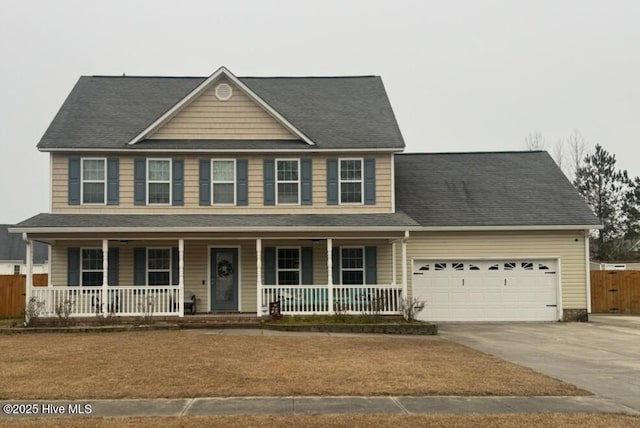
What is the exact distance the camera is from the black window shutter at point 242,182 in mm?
19672

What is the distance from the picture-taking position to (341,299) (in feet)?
60.6

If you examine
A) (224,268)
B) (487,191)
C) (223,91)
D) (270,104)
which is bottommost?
(224,268)

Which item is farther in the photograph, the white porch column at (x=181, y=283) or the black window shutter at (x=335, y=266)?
the black window shutter at (x=335, y=266)

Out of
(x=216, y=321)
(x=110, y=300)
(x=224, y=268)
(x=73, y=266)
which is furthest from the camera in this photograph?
(x=224, y=268)

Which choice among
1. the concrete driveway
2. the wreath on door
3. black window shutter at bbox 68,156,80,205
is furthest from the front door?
the concrete driveway

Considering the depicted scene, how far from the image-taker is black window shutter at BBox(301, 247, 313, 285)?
19766 millimetres

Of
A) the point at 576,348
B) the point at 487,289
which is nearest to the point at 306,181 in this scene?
the point at 487,289

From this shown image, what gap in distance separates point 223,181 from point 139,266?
12.0 feet

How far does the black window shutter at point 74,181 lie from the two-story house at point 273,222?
0.20 ft

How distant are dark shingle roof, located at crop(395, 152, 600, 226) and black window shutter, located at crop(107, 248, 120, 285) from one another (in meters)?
9.16

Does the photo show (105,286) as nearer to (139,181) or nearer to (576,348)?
(139,181)

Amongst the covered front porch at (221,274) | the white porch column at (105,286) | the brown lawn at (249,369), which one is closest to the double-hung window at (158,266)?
the covered front porch at (221,274)

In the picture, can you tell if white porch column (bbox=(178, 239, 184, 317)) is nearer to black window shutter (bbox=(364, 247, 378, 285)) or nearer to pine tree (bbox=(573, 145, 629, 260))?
black window shutter (bbox=(364, 247, 378, 285))

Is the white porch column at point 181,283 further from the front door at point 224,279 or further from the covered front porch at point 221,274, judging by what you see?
the front door at point 224,279
